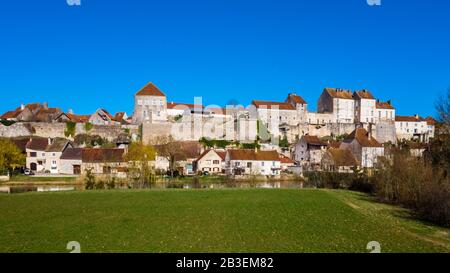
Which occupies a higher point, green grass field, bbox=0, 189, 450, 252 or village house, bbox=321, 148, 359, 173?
village house, bbox=321, 148, 359, 173

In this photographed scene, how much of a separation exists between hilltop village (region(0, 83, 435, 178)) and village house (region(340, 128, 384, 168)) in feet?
0.50

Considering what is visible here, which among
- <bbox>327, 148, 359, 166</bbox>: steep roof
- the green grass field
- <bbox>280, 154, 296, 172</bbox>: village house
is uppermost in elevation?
<bbox>327, 148, 359, 166</bbox>: steep roof

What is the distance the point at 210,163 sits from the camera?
58406 mm

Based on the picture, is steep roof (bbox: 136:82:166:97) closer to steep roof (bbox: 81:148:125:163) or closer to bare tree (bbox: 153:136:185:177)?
bare tree (bbox: 153:136:185:177)

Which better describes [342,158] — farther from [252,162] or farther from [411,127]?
[411,127]

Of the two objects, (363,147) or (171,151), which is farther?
(363,147)

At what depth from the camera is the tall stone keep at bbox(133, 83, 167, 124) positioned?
237 feet

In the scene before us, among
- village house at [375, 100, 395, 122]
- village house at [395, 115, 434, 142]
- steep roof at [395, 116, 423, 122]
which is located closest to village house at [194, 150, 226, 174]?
village house at [375, 100, 395, 122]

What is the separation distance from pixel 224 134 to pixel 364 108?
120ft

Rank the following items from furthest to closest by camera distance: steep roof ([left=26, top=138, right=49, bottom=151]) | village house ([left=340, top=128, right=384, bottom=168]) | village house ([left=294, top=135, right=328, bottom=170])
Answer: village house ([left=294, top=135, right=328, bottom=170]) < village house ([left=340, top=128, right=384, bottom=168]) < steep roof ([left=26, top=138, right=49, bottom=151])

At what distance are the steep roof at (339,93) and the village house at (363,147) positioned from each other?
28.5 m

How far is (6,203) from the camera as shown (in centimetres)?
2266

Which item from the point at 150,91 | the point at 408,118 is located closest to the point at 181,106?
the point at 150,91

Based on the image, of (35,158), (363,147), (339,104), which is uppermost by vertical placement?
(339,104)
